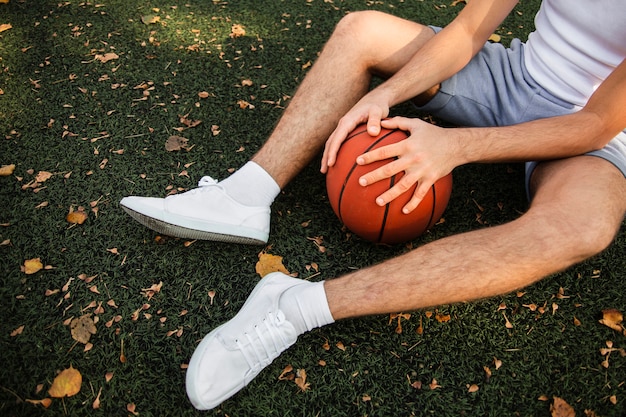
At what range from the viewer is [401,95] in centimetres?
211

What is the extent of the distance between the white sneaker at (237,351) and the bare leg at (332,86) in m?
0.69

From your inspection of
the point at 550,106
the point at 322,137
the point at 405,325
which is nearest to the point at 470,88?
the point at 550,106

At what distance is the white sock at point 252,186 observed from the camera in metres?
2.18

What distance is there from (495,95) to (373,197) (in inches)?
36.4

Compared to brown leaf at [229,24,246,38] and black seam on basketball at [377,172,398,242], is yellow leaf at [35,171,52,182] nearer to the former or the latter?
brown leaf at [229,24,246,38]

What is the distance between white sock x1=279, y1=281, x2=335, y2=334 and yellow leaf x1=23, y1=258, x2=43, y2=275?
1.17 metres

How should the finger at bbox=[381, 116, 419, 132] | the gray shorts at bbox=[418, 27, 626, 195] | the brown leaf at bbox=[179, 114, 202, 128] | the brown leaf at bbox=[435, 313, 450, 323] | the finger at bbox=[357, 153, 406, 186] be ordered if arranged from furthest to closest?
the brown leaf at bbox=[179, 114, 202, 128] < the gray shorts at bbox=[418, 27, 626, 195] < the brown leaf at bbox=[435, 313, 450, 323] < the finger at bbox=[381, 116, 419, 132] < the finger at bbox=[357, 153, 406, 186]

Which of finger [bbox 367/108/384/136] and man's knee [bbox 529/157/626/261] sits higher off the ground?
finger [bbox 367/108/384/136]

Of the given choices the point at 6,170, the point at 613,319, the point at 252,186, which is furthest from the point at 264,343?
the point at 6,170

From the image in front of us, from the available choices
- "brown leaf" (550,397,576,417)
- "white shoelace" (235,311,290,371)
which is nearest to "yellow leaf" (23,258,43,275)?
"white shoelace" (235,311,290,371)

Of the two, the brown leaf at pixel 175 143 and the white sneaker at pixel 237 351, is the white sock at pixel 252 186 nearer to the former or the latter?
the white sneaker at pixel 237 351

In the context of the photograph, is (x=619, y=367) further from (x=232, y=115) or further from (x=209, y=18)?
(x=209, y=18)

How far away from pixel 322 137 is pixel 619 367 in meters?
1.62

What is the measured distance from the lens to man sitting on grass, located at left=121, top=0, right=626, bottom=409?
1725 millimetres
